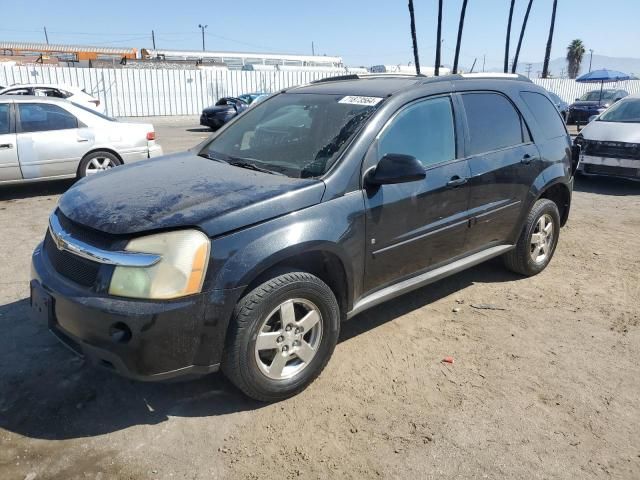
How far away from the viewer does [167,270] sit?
98.7 inches

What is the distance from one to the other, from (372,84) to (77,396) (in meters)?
2.87

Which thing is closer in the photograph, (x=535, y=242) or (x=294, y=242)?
(x=294, y=242)

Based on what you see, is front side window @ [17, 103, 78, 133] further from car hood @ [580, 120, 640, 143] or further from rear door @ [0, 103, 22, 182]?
car hood @ [580, 120, 640, 143]

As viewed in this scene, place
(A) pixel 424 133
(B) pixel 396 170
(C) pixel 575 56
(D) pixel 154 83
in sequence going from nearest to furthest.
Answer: (B) pixel 396 170 < (A) pixel 424 133 < (D) pixel 154 83 < (C) pixel 575 56

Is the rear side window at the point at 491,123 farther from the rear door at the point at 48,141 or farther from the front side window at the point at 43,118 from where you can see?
the front side window at the point at 43,118

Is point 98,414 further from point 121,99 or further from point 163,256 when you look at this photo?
point 121,99

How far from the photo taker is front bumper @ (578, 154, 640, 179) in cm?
882

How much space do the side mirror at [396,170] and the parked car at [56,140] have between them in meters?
5.35

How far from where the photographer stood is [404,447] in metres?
2.66

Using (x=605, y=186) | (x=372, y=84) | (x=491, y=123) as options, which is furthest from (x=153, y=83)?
(x=491, y=123)

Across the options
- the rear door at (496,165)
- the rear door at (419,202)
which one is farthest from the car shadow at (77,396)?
the rear door at (496,165)

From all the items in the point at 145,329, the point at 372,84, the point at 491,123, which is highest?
the point at 372,84

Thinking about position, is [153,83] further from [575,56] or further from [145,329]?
Result: [575,56]

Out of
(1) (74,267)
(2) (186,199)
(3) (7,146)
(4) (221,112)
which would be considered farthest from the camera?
(4) (221,112)
